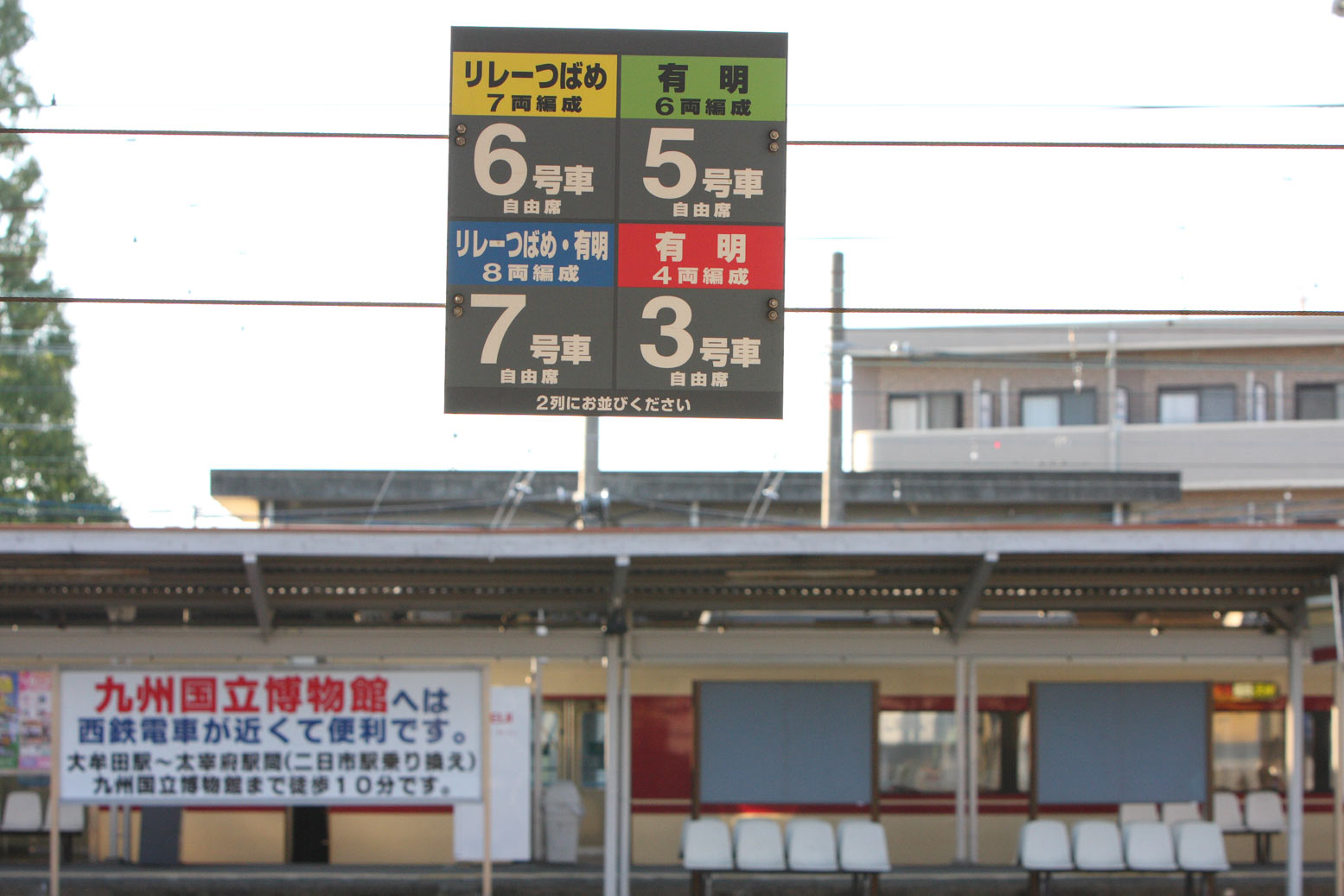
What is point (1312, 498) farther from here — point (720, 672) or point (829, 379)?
point (720, 672)

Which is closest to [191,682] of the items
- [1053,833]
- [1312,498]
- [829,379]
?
[1053,833]

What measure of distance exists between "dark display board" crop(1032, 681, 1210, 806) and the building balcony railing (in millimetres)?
17841

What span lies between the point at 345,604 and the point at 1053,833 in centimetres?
638

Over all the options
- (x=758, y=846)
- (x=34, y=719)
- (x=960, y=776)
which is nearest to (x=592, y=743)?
(x=758, y=846)

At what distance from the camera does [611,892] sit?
478 inches

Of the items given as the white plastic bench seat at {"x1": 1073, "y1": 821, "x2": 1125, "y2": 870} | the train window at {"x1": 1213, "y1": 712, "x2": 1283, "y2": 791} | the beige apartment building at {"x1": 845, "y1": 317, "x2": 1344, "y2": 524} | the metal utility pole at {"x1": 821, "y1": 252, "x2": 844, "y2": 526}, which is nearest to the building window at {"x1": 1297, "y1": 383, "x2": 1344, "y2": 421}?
the beige apartment building at {"x1": 845, "y1": 317, "x2": 1344, "y2": 524}

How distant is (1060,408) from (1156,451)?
229 centimetres

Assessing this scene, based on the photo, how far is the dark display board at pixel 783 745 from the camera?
13891mm

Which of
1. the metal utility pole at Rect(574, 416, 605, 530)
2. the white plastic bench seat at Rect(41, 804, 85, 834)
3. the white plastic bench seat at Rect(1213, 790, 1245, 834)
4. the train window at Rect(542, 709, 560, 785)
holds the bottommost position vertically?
the white plastic bench seat at Rect(41, 804, 85, 834)

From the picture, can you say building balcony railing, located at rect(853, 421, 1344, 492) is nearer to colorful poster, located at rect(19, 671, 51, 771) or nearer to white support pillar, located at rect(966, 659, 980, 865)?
white support pillar, located at rect(966, 659, 980, 865)

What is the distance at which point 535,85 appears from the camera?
320 inches

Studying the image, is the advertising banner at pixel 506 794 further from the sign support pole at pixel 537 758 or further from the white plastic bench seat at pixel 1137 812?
the white plastic bench seat at pixel 1137 812

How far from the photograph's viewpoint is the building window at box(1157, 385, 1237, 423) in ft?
109

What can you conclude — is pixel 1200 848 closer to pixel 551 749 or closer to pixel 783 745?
pixel 783 745
